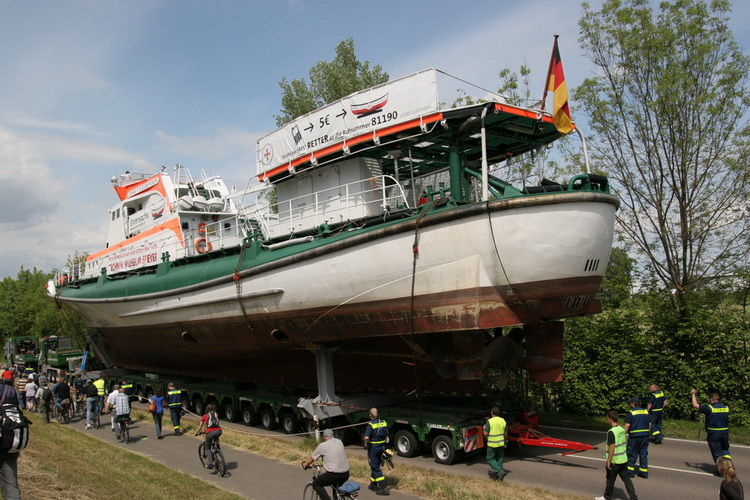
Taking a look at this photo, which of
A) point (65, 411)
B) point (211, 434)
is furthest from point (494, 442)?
point (65, 411)

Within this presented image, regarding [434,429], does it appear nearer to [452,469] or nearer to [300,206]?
[452,469]

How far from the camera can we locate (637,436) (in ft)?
29.9

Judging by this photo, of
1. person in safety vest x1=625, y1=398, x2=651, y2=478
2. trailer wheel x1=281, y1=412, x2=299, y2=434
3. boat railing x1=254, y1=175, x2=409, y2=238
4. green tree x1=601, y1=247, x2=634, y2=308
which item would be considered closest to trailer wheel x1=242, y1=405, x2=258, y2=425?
trailer wheel x1=281, y1=412, x2=299, y2=434

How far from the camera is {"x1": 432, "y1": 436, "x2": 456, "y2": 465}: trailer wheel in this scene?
10505mm

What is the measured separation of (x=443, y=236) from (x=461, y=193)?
4.64ft

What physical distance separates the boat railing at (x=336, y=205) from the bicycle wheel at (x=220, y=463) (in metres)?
5.13

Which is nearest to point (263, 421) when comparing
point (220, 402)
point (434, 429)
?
point (220, 402)

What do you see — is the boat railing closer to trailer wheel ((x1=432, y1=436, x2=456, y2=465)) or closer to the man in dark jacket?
trailer wheel ((x1=432, y1=436, x2=456, y2=465))

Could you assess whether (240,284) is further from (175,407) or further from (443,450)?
(443,450)

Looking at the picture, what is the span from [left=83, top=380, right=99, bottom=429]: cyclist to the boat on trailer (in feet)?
8.29

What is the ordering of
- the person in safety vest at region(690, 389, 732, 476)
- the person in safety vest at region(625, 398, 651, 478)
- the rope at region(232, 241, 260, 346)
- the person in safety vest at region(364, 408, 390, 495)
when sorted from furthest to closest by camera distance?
the rope at region(232, 241, 260, 346) → the person in safety vest at region(690, 389, 732, 476) → the person in safety vest at region(625, 398, 651, 478) → the person in safety vest at region(364, 408, 390, 495)

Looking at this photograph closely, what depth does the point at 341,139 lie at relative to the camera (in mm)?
12367

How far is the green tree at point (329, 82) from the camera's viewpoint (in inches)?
1148

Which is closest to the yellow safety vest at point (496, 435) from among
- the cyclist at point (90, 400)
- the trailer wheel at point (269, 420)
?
the trailer wheel at point (269, 420)
